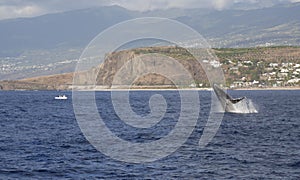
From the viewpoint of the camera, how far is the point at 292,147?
51.1 metres

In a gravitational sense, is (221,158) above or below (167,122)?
below

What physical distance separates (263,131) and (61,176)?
3252 centimetres

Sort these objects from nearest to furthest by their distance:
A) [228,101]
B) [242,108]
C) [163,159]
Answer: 1. [163,159]
2. [242,108]
3. [228,101]

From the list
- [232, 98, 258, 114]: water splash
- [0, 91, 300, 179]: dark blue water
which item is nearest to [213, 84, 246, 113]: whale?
[232, 98, 258, 114]: water splash

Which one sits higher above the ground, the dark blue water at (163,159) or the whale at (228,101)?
the whale at (228,101)

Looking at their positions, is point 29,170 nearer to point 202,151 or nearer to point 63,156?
point 63,156

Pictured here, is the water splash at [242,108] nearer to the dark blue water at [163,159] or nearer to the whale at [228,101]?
the whale at [228,101]

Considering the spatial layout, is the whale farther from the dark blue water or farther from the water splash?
the dark blue water

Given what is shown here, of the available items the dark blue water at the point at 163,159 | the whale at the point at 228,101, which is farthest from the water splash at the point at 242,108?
the dark blue water at the point at 163,159

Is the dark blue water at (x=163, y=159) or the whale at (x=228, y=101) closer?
the dark blue water at (x=163, y=159)

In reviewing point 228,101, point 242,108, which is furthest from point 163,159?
point 228,101

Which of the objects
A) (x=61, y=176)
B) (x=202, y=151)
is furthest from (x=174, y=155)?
(x=61, y=176)

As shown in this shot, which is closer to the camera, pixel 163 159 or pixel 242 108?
pixel 163 159

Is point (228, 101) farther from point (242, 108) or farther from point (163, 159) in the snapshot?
point (163, 159)
